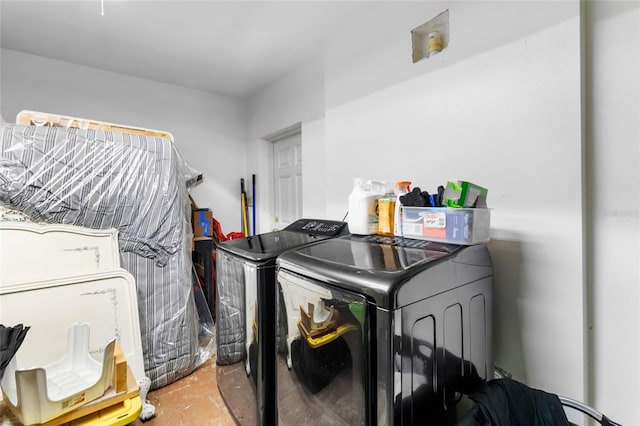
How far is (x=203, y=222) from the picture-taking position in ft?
9.36

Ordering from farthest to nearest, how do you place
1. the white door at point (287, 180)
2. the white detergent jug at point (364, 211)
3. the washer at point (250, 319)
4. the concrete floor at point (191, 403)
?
the white door at point (287, 180) < the concrete floor at point (191, 403) < the white detergent jug at point (364, 211) < the washer at point (250, 319)

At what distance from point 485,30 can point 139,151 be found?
7.05 feet

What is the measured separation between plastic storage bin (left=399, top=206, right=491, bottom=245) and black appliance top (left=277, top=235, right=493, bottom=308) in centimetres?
3

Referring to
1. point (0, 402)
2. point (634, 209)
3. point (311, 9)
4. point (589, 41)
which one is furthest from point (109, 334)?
point (589, 41)

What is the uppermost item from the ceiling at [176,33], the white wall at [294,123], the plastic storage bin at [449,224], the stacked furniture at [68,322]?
the ceiling at [176,33]

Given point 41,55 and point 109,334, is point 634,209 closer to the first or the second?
point 109,334

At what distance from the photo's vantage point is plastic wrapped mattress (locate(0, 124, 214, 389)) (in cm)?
169

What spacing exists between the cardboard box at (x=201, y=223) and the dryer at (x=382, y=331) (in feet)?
6.20

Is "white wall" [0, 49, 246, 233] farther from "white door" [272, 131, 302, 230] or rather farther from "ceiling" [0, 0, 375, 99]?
"white door" [272, 131, 302, 230]

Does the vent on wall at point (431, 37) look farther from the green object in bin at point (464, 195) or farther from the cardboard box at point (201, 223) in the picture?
the cardboard box at point (201, 223)

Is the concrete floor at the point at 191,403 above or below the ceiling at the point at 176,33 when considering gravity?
below

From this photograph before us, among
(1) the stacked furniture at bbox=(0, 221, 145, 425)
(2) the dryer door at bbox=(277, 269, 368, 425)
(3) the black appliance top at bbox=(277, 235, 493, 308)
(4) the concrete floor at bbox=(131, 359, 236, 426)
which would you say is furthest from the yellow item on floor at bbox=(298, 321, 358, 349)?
(4) the concrete floor at bbox=(131, 359, 236, 426)

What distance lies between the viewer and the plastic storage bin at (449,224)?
1.10 metres

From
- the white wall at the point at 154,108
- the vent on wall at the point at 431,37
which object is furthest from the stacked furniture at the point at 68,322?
the vent on wall at the point at 431,37
